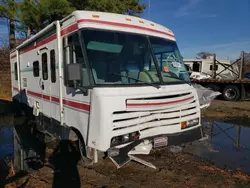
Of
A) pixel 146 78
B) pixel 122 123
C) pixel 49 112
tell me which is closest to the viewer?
pixel 122 123

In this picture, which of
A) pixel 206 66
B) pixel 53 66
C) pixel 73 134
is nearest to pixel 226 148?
pixel 73 134

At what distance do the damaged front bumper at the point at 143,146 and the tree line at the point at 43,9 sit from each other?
11.0 m

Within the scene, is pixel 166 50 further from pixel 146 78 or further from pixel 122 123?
pixel 122 123

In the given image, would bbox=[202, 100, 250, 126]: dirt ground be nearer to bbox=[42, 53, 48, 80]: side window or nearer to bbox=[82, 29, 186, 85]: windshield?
bbox=[82, 29, 186, 85]: windshield

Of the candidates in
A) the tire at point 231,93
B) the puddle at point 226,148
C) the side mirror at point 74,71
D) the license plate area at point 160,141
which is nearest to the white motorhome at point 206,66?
the tire at point 231,93

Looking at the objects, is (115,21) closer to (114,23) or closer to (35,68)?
(114,23)

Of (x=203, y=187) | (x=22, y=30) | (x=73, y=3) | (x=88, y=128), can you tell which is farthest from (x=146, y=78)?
(x=22, y=30)

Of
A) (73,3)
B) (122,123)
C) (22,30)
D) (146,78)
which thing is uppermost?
(73,3)

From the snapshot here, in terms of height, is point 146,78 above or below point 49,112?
above

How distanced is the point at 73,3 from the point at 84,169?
1169cm

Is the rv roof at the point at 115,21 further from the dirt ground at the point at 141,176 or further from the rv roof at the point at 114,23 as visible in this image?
the dirt ground at the point at 141,176

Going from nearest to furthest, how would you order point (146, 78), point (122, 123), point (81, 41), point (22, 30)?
1. point (122, 123)
2. point (81, 41)
3. point (146, 78)
4. point (22, 30)

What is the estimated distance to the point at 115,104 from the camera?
4004 mm

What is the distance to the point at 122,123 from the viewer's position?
13.3 ft
